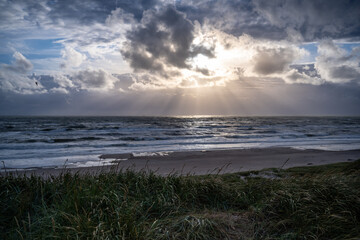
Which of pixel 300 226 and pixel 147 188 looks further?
pixel 147 188

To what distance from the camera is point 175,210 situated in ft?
13.4

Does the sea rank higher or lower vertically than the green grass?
lower

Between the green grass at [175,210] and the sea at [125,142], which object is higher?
the green grass at [175,210]

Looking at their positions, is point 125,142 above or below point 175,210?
below

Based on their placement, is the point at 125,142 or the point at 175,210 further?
the point at 125,142

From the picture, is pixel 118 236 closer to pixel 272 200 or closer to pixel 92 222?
pixel 92 222

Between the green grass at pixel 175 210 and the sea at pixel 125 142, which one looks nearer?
the green grass at pixel 175 210

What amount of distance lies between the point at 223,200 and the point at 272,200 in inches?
41.3

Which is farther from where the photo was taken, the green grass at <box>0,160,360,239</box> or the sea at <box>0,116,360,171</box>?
the sea at <box>0,116,360,171</box>

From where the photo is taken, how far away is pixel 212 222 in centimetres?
330

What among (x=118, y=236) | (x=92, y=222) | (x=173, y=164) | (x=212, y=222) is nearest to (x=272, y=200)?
(x=212, y=222)

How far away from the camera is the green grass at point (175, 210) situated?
3049 millimetres

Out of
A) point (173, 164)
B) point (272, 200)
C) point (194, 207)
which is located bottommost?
point (173, 164)

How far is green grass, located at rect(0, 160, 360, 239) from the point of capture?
3.05 meters
